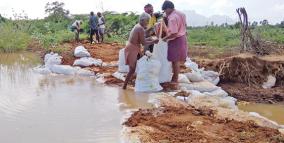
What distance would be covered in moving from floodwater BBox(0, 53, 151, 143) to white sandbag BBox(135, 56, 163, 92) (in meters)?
0.28

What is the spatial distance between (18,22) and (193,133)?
14.5 m

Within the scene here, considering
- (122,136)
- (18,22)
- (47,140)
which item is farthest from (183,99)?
(18,22)

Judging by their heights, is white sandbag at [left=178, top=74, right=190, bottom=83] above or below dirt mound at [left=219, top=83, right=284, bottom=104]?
above

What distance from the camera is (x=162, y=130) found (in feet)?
18.4

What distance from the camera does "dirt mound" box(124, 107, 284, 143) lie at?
524cm

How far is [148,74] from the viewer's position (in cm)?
801

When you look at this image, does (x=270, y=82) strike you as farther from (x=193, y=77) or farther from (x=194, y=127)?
(x=194, y=127)

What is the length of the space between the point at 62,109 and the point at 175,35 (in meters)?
2.42

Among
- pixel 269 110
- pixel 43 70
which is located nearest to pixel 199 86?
pixel 269 110

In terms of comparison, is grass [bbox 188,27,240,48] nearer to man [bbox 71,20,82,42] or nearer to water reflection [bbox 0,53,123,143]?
man [bbox 71,20,82,42]

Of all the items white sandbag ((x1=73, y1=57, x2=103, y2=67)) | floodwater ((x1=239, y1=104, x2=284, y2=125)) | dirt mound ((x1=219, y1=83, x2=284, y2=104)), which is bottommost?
floodwater ((x1=239, y1=104, x2=284, y2=125))

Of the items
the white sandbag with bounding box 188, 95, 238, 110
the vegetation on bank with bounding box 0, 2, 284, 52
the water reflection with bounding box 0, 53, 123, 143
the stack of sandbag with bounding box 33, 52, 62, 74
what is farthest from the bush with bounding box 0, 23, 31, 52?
the white sandbag with bounding box 188, 95, 238, 110

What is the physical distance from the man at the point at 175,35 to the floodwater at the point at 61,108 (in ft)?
2.95

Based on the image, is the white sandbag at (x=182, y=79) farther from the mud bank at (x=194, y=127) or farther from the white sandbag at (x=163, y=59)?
the mud bank at (x=194, y=127)
